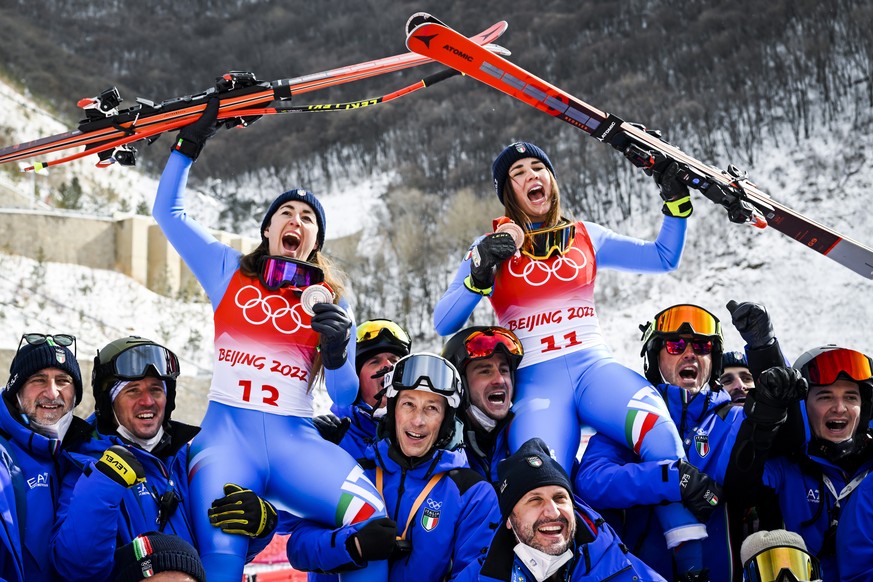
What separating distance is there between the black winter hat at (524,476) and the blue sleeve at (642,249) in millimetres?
1688

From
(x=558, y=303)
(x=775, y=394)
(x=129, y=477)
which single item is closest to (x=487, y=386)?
(x=558, y=303)

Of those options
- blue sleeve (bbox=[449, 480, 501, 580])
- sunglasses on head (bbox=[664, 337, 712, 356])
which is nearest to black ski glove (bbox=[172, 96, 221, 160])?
blue sleeve (bbox=[449, 480, 501, 580])

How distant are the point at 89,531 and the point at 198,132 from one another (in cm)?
219

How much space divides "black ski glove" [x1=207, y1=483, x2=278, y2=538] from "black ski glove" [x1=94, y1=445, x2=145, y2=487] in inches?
17.7

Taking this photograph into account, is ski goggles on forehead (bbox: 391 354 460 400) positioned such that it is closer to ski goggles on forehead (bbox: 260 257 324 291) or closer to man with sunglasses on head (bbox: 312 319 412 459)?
man with sunglasses on head (bbox: 312 319 412 459)

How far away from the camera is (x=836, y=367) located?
439 cm

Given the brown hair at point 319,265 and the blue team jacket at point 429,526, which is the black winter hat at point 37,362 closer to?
the brown hair at point 319,265

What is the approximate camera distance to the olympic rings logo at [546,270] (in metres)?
4.95

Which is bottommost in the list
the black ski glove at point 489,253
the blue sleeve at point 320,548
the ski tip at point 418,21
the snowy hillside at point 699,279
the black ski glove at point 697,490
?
the blue sleeve at point 320,548

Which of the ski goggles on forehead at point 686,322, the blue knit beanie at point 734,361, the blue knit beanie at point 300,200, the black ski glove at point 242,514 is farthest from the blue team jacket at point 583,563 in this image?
the blue knit beanie at point 734,361

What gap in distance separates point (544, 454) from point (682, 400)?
128 cm

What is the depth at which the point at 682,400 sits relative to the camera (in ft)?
15.7

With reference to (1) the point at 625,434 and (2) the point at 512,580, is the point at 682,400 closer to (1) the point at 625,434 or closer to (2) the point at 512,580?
(1) the point at 625,434

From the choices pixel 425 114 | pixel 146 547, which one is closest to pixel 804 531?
pixel 146 547
